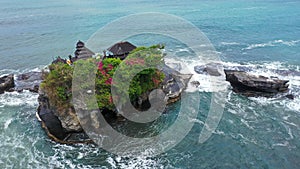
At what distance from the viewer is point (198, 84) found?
101ft

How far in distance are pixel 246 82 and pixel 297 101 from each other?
5639mm

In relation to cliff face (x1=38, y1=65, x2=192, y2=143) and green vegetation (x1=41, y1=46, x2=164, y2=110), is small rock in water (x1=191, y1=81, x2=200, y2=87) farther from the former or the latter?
green vegetation (x1=41, y1=46, x2=164, y2=110)

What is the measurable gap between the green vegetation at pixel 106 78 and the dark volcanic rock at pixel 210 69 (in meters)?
11.5

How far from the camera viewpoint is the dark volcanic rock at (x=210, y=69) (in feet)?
112

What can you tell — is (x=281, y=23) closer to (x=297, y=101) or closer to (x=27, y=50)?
(x=297, y=101)

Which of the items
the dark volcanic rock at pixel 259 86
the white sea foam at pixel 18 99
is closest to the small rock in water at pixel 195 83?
the dark volcanic rock at pixel 259 86

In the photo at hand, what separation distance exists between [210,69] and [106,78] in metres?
18.1

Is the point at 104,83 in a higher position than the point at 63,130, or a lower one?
higher

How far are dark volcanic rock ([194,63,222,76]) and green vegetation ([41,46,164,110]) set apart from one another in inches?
451

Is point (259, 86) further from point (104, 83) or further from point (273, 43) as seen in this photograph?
point (273, 43)

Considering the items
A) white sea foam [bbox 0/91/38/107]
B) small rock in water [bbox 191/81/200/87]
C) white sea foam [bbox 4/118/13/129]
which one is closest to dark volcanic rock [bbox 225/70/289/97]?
small rock in water [bbox 191/81/200/87]

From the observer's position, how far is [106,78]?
74.3 ft

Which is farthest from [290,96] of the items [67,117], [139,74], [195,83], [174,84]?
[67,117]

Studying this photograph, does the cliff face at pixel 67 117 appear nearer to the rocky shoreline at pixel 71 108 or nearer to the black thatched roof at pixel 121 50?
the rocky shoreline at pixel 71 108
